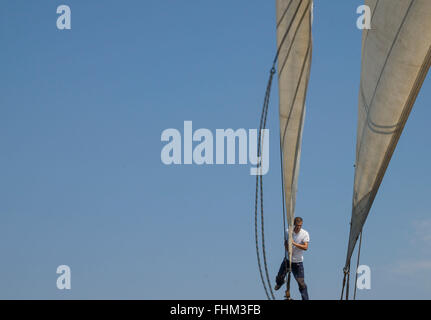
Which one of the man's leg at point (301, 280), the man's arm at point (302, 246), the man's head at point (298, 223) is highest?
the man's head at point (298, 223)

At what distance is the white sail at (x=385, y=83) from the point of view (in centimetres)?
1925

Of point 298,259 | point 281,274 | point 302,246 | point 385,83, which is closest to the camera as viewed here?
point 385,83

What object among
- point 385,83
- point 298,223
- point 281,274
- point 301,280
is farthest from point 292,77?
point 301,280

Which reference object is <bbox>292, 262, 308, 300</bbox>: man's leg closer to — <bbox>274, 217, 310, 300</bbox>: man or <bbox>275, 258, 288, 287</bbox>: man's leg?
<bbox>274, 217, 310, 300</bbox>: man

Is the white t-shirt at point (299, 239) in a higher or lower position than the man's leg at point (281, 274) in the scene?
higher

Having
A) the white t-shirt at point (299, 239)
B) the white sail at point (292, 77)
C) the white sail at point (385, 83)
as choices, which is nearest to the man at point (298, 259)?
the white t-shirt at point (299, 239)

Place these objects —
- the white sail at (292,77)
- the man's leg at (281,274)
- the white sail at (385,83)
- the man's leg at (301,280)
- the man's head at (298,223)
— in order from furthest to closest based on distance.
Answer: the white sail at (292,77)
the man's leg at (281,274)
the man's leg at (301,280)
the man's head at (298,223)
the white sail at (385,83)

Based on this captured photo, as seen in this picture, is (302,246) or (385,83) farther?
(302,246)

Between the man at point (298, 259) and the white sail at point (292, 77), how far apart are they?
154 cm

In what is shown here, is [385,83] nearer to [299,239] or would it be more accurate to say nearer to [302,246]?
[299,239]

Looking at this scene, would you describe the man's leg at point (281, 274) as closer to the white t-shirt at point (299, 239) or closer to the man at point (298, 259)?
the man at point (298, 259)

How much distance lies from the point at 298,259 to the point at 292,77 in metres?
6.14

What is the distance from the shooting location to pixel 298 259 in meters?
22.5
